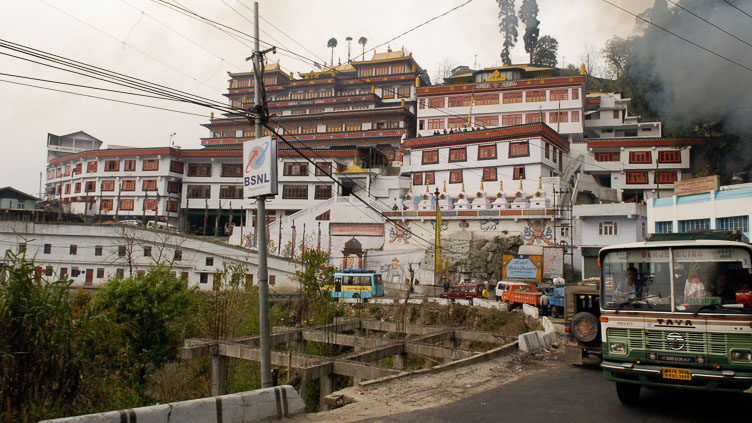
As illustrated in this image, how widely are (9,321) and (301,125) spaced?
62376 millimetres

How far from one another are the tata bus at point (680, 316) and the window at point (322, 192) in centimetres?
4663

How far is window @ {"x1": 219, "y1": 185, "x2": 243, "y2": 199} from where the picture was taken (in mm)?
57156

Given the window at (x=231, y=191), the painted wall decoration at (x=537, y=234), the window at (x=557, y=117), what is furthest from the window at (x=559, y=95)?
the window at (x=231, y=191)

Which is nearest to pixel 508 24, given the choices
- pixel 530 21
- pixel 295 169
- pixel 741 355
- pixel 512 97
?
pixel 530 21

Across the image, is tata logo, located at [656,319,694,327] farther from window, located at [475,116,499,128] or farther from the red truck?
window, located at [475,116,499,128]

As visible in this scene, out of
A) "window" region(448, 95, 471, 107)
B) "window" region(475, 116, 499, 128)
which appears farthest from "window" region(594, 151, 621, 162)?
"window" region(448, 95, 471, 107)

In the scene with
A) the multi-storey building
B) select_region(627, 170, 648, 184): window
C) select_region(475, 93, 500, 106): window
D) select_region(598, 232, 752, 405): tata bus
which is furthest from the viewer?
select_region(475, 93, 500, 106): window

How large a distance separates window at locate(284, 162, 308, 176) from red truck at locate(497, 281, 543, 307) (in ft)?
98.6

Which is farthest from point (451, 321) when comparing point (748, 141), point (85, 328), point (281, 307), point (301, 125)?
point (301, 125)

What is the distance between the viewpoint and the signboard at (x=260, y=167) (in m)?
10.4

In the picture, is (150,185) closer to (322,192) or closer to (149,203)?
(149,203)

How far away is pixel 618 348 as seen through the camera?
805 centimetres

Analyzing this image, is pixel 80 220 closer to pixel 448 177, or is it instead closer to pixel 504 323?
Answer: pixel 448 177

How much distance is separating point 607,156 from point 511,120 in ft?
36.6
